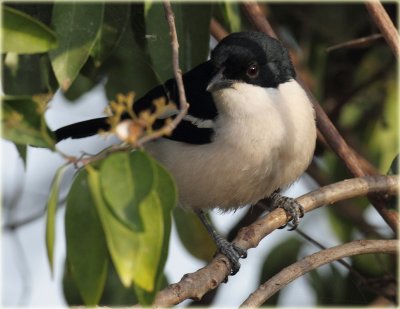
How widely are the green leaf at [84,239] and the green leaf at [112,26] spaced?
5.20 feet

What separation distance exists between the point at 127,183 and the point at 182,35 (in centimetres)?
178

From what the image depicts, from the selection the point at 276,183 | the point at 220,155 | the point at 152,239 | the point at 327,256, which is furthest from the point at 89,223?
the point at 276,183

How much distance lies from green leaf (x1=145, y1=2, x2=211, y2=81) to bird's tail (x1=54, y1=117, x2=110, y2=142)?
0.51 metres

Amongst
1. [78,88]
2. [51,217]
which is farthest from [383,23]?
[51,217]

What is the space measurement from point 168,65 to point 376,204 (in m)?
1.15

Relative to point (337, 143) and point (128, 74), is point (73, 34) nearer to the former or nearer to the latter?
point (128, 74)

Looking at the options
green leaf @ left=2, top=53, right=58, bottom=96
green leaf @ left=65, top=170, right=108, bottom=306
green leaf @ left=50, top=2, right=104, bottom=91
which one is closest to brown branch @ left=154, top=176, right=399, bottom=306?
green leaf @ left=65, top=170, right=108, bottom=306

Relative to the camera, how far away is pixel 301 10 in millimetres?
5160

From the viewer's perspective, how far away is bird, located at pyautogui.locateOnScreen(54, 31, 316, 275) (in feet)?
12.4

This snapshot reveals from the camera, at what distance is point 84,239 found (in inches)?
90.5

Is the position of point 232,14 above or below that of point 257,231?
above

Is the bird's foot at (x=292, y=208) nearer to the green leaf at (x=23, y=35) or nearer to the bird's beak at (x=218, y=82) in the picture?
the bird's beak at (x=218, y=82)

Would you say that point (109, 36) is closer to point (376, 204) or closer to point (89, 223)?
point (376, 204)

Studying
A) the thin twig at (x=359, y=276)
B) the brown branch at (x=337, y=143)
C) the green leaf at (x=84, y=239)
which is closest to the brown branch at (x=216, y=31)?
the brown branch at (x=337, y=143)
